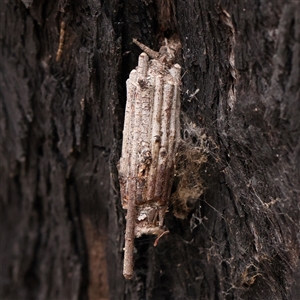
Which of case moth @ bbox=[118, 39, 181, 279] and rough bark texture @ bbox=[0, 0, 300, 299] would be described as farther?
case moth @ bbox=[118, 39, 181, 279]

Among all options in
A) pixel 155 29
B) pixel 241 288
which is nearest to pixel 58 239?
pixel 241 288

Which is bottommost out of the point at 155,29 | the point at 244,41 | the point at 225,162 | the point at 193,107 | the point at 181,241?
the point at 181,241

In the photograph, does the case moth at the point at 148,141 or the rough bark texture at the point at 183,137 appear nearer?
the rough bark texture at the point at 183,137

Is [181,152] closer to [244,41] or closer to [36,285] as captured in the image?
[244,41]
